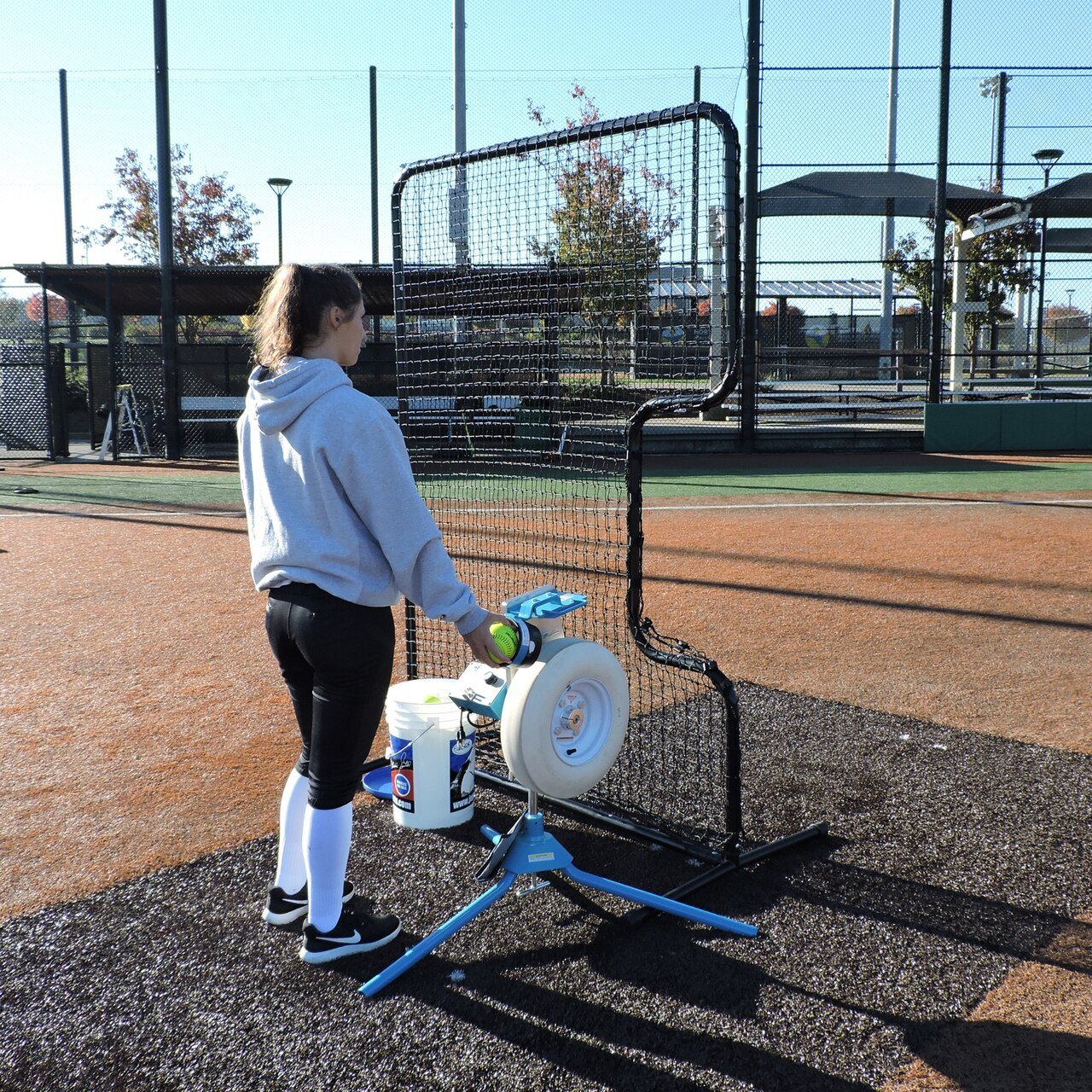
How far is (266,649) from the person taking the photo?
19.7ft

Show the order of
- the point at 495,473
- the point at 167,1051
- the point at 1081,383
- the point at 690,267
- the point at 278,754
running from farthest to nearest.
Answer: the point at 1081,383, the point at 495,473, the point at 278,754, the point at 690,267, the point at 167,1051

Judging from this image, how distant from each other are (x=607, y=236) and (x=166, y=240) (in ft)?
51.9

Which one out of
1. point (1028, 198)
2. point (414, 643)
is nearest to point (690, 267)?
point (414, 643)

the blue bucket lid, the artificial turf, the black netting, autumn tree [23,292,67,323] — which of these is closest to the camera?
the artificial turf

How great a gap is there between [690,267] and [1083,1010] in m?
2.56

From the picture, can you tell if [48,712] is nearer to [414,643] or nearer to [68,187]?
[414,643]

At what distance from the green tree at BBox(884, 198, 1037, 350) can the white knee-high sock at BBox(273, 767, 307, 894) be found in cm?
1900

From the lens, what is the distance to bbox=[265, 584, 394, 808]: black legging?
2.65 m

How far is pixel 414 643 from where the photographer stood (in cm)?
461

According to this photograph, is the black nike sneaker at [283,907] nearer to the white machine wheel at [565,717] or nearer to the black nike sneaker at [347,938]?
the black nike sneaker at [347,938]

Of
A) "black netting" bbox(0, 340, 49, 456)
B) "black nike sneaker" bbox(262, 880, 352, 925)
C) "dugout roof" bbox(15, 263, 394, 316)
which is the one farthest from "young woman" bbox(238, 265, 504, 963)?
"black netting" bbox(0, 340, 49, 456)

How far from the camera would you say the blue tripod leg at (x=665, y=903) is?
2955 mm

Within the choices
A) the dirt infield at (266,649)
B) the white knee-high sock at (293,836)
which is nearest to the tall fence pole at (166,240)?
the dirt infield at (266,649)

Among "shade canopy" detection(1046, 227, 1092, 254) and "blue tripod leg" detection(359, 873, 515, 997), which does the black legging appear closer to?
"blue tripod leg" detection(359, 873, 515, 997)
